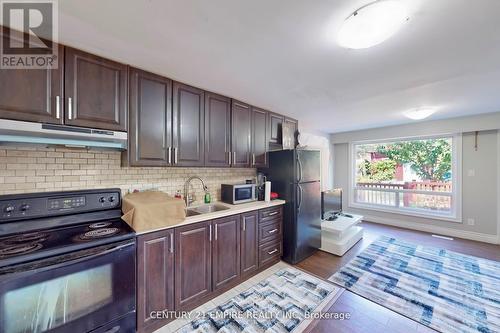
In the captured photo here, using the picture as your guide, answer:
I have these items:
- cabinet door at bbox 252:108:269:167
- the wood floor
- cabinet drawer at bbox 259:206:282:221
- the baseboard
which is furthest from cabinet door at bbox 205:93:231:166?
the baseboard

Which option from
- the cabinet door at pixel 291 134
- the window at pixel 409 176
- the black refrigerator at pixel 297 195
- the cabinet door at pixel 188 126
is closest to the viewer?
the cabinet door at pixel 188 126

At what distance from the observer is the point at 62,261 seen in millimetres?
1168

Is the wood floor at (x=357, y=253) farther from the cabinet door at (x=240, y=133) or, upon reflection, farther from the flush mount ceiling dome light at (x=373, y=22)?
the flush mount ceiling dome light at (x=373, y=22)

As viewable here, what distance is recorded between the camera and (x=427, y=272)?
259cm

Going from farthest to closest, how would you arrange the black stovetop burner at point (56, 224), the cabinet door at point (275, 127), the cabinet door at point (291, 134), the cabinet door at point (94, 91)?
the cabinet door at point (291, 134)
the cabinet door at point (275, 127)
the cabinet door at point (94, 91)
the black stovetop burner at point (56, 224)

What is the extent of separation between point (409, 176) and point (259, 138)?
13.1 feet

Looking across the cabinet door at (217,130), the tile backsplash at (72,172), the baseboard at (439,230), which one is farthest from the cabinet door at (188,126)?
the baseboard at (439,230)

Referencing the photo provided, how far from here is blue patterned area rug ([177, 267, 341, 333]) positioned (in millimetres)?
1706

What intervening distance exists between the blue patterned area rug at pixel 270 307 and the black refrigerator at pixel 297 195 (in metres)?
0.48

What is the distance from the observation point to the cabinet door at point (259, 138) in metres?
2.87

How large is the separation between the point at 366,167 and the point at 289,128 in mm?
3089

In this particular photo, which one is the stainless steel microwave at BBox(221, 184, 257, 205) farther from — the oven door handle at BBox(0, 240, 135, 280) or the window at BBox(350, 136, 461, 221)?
the window at BBox(350, 136, 461, 221)

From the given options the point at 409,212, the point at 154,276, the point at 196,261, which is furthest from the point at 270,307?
the point at 409,212

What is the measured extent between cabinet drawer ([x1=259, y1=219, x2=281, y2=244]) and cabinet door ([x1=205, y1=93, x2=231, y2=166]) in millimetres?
989
